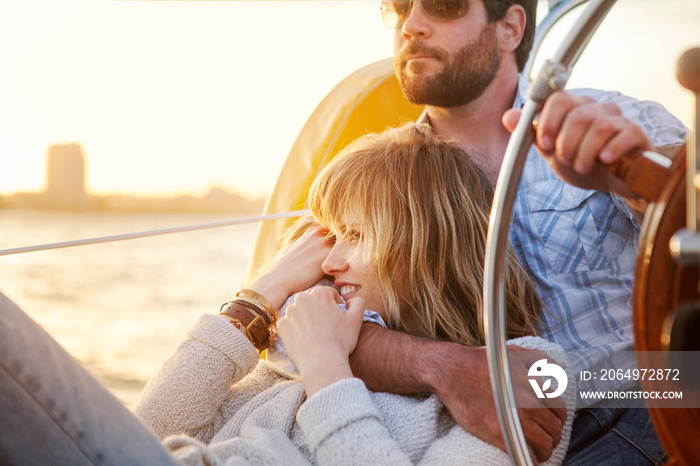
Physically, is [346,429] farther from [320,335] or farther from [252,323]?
[252,323]

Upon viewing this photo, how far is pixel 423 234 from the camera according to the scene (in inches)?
49.2

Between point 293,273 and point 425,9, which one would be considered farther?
point 425,9

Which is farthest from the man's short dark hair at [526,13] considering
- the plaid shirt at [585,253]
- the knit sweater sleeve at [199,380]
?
the knit sweater sleeve at [199,380]

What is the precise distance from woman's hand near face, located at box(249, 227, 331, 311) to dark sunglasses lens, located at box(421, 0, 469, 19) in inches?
30.6

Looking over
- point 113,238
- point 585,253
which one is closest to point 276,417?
point 113,238

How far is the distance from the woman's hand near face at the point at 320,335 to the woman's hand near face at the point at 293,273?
103 mm

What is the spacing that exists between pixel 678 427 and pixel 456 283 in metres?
0.68

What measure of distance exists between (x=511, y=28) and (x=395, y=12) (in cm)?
36

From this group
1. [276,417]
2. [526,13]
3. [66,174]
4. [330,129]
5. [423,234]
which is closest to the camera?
[276,417]

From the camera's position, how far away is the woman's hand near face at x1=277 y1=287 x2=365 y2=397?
3.28 feet

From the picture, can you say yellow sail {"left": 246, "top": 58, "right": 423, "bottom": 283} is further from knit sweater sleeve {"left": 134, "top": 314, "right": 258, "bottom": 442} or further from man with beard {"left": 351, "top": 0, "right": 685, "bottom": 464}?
knit sweater sleeve {"left": 134, "top": 314, "right": 258, "bottom": 442}

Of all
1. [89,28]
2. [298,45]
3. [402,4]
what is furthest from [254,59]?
[402,4]

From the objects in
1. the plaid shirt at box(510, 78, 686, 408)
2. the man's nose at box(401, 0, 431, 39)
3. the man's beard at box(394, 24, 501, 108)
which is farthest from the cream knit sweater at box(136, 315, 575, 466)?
the man's nose at box(401, 0, 431, 39)

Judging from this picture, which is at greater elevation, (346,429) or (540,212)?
(540,212)
